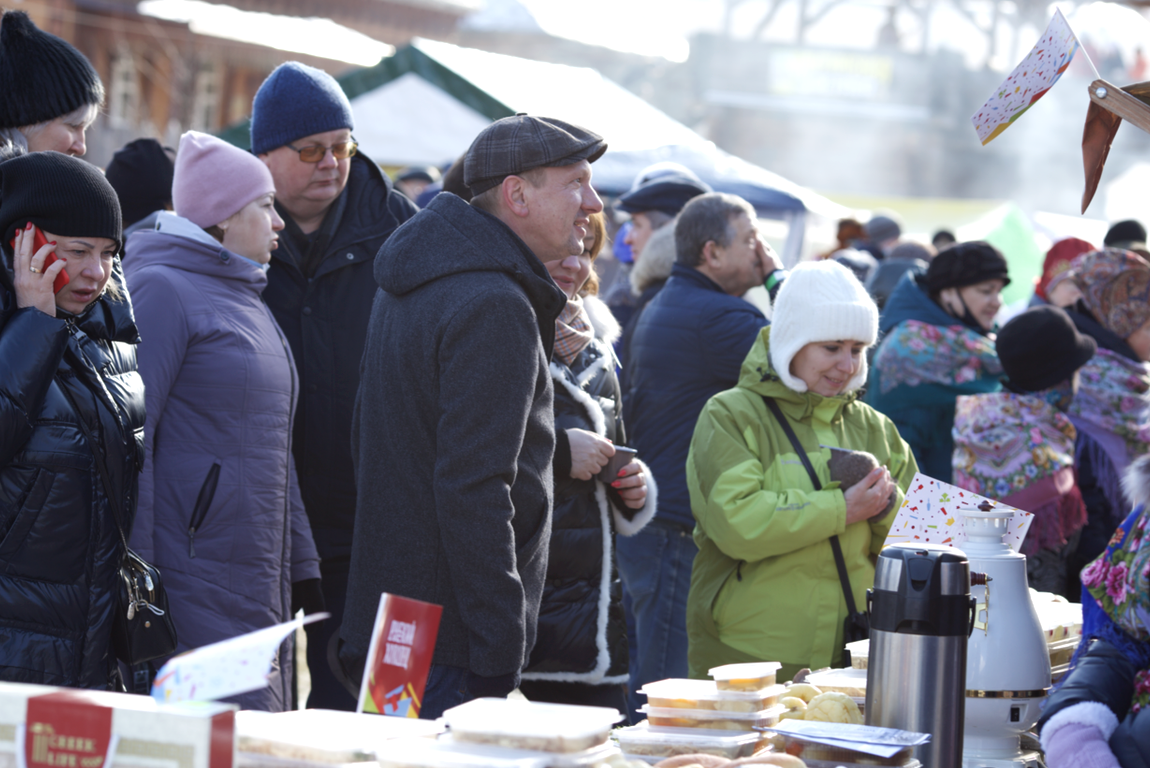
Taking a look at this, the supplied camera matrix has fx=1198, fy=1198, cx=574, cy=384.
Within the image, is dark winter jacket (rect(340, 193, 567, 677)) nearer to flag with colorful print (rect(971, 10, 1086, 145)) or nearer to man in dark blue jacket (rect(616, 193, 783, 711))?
flag with colorful print (rect(971, 10, 1086, 145))

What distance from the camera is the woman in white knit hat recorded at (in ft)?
9.07

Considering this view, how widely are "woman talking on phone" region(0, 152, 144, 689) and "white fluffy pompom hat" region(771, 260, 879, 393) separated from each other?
149cm

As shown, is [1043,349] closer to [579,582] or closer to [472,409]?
[579,582]

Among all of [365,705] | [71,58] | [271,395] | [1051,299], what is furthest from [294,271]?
[1051,299]

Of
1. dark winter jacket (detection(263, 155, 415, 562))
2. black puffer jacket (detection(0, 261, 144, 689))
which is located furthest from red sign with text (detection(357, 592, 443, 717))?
dark winter jacket (detection(263, 155, 415, 562))

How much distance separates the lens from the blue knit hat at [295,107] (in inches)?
129

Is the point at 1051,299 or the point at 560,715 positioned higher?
the point at 1051,299

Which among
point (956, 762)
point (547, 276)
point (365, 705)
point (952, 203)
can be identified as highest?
point (952, 203)

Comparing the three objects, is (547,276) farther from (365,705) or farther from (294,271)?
(294,271)

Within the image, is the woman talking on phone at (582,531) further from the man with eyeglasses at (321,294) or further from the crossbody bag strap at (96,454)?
the crossbody bag strap at (96,454)

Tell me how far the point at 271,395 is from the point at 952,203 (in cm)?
1597

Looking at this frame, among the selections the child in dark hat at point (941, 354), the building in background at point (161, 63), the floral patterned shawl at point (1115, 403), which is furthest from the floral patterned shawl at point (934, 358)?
the building in background at point (161, 63)

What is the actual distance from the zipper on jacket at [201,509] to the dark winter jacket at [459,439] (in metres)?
0.56

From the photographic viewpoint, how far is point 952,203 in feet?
56.9
